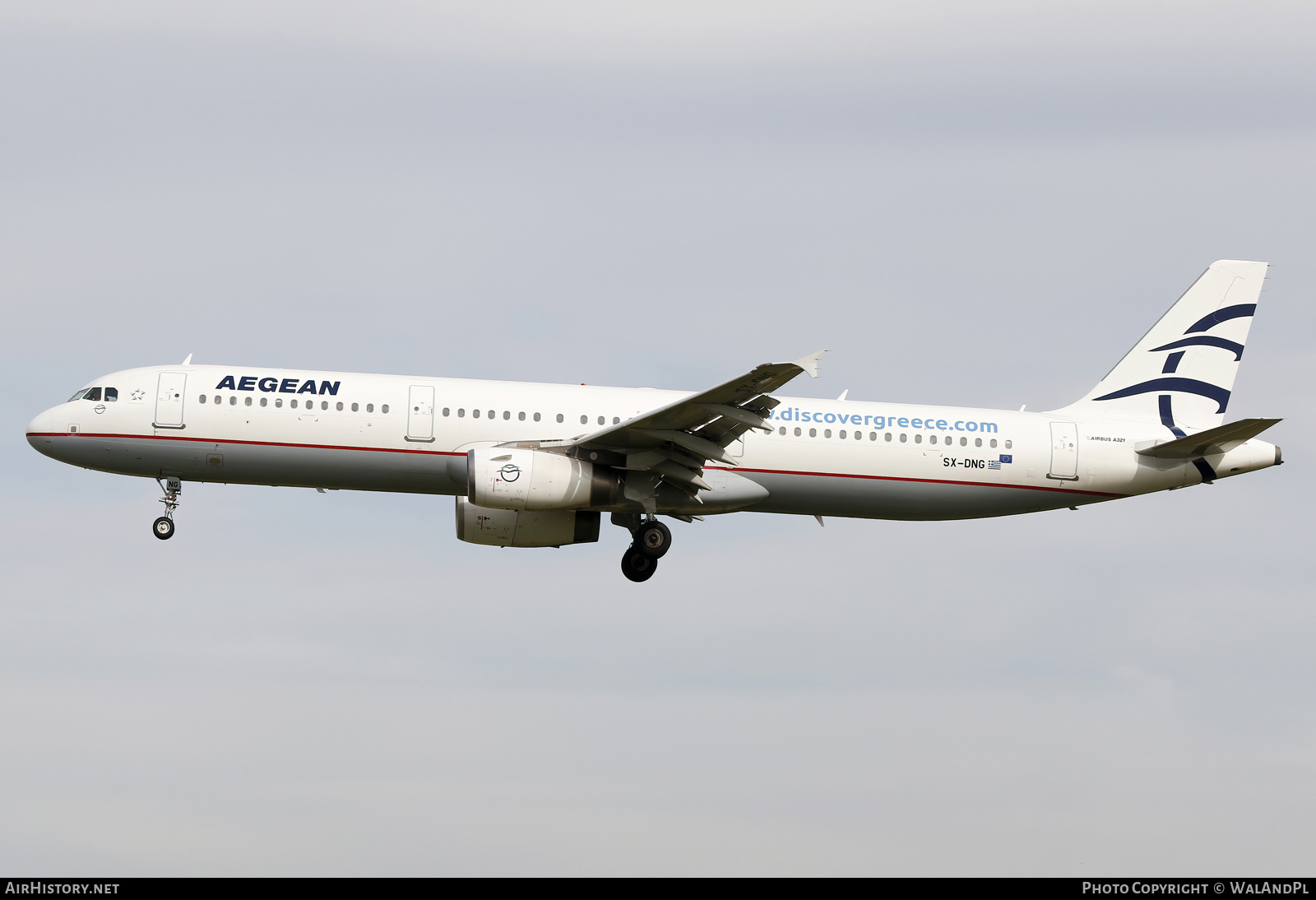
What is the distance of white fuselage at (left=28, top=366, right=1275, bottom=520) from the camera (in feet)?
103

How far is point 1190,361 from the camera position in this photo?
1431 inches

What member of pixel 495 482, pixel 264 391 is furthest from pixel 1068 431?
pixel 264 391

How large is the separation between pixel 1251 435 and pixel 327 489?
2170 centimetres

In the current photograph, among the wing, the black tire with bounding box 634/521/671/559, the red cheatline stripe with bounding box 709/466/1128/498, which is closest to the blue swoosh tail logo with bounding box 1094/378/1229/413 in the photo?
the red cheatline stripe with bounding box 709/466/1128/498

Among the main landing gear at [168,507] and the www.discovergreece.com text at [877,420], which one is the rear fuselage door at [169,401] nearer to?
the main landing gear at [168,507]

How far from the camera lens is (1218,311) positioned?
36.8m

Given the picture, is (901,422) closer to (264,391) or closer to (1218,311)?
(1218,311)

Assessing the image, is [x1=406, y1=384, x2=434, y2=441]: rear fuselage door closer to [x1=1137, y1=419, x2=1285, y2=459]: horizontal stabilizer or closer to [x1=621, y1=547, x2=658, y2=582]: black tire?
[x1=621, y1=547, x2=658, y2=582]: black tire

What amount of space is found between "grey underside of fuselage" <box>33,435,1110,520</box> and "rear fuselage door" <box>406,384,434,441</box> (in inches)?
17.0

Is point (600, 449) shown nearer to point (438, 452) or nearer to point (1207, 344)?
point (438, 452)

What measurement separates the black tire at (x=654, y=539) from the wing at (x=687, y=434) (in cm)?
140

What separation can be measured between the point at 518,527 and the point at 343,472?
174 inches

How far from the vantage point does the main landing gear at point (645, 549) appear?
33000 millimetres

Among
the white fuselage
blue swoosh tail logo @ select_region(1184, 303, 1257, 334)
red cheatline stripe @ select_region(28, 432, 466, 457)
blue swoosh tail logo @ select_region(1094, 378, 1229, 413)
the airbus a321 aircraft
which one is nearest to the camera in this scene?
the airbus a321 aircraft
